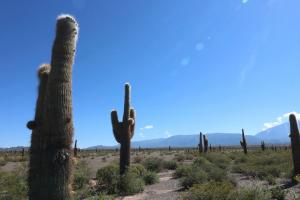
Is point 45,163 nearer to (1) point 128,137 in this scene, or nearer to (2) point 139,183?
(2) point 139,183

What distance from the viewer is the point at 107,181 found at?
1738 cm

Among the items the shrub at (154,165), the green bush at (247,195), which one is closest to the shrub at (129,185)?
the green bush at (247,195)

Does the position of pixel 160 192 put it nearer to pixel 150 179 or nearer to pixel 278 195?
pixel 150 179

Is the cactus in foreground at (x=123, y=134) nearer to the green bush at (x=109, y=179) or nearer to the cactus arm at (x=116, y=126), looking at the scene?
the cactus arm at (x=116, y=126)

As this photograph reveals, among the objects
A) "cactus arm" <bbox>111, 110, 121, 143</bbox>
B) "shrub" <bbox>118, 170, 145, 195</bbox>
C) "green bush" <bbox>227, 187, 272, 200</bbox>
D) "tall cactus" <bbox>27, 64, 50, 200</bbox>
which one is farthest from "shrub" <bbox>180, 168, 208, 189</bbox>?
"tall cactus" <bbox>27, 64, 50, 200</bbox>

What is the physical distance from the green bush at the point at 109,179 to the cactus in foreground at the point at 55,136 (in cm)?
660

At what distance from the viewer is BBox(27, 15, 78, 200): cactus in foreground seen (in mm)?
9297

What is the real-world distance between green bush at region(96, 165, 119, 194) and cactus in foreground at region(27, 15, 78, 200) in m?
6.60

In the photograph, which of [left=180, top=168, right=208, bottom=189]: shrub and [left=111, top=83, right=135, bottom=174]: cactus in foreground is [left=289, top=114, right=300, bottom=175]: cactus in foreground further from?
[left=111, top=83, right=135, bottom=174]: cactus in foreground

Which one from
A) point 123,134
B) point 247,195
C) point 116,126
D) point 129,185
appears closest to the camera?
point 247,195

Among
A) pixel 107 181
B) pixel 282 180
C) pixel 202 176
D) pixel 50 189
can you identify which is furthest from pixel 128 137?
pixel 50 189

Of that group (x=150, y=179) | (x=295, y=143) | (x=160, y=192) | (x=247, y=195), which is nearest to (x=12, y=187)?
(x=160, y=192)

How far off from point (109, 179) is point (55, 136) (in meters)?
8.41

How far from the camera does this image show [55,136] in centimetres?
959
